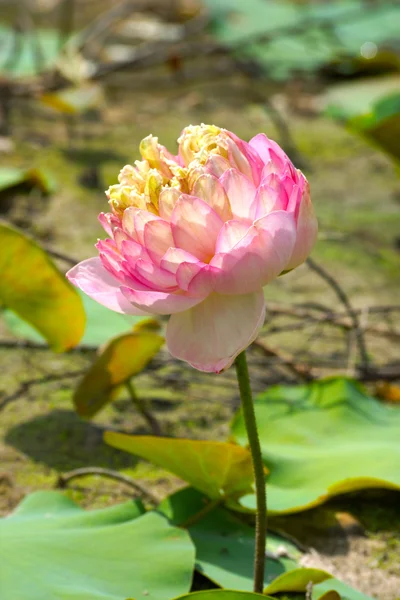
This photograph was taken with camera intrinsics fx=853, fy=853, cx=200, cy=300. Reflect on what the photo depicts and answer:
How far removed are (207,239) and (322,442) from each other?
1.77ft

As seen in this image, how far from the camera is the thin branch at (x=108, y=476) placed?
1.02 metres

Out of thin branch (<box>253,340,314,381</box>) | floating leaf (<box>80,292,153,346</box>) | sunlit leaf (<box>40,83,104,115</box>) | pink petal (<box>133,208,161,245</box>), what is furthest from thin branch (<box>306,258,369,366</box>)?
sunlit leaf (<box>40,83,104,115</box>)

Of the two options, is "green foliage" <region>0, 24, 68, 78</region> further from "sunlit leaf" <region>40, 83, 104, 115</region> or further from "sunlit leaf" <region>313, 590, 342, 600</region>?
"sunlit leaf" <region>313, 590, 342, 600</region>

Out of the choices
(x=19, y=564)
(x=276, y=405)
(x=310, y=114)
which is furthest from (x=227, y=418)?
(x=310, y=114)

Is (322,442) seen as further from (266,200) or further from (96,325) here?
(266,200)

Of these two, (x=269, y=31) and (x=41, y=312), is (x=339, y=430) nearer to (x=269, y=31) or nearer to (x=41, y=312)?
(x=41, y=312)

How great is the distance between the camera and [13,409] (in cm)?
128

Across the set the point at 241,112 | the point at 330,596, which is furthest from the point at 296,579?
the point at 241,112

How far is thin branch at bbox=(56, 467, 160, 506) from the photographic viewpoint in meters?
1.02

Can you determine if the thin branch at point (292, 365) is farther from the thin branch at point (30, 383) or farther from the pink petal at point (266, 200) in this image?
the pink petal at point (266, 200)

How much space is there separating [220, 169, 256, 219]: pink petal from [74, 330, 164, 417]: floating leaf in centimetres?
43

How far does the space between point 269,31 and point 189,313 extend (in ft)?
9.39

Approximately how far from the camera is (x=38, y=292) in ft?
3.62

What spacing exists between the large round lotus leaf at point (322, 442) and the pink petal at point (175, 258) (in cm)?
38
